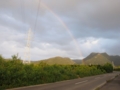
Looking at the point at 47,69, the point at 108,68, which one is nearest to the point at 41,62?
the point at 47,69

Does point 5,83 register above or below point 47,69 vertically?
below

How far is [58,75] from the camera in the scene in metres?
34.0

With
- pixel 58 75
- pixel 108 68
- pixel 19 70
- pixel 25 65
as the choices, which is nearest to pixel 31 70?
pixel 25 65

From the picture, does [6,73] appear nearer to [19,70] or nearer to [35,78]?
[19,70]

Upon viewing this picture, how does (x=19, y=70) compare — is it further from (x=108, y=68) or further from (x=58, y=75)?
(x=108, y=68)

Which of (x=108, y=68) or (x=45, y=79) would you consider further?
(x=108, y=68)

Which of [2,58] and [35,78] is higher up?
[2,58]

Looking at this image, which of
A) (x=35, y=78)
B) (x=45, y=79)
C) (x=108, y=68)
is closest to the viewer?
(x=35, y=78)

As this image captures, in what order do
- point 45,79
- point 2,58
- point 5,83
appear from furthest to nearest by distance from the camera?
point 45,79 < point 2,58 < point 5,83

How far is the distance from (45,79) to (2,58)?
344 inches

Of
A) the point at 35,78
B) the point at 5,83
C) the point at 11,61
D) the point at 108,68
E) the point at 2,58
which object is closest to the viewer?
the point at 5,83

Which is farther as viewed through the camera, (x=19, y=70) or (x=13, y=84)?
(x=19, y=70)

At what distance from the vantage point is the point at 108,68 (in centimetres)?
10475

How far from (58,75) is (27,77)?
11018 mm
